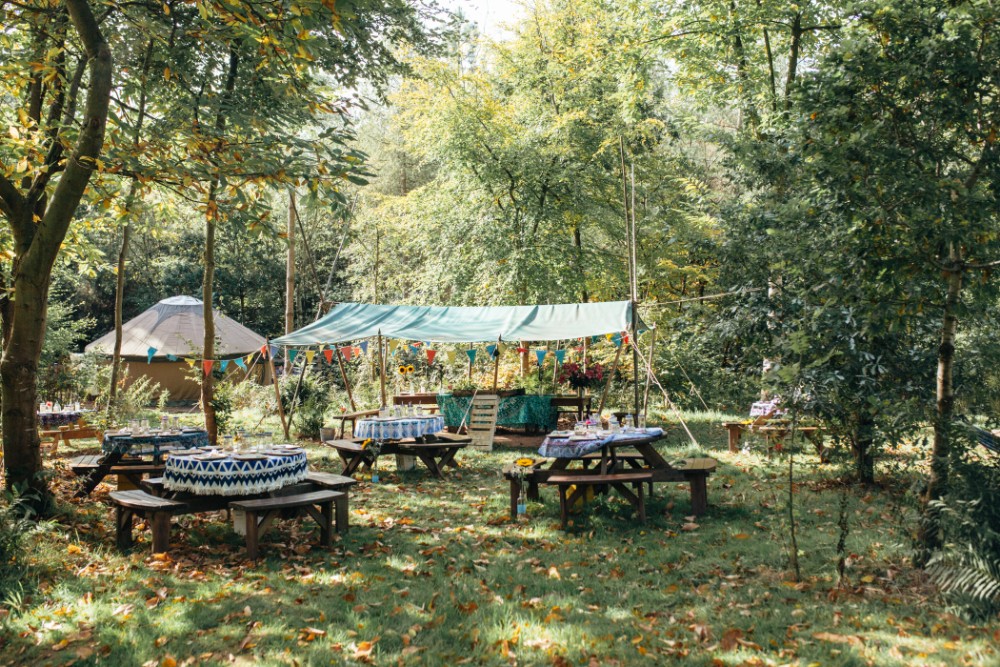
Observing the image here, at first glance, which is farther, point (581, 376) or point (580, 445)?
point (581, 376)

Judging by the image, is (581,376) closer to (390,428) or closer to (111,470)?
(390,428)

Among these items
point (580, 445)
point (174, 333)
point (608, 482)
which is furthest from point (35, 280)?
point (174, 333)

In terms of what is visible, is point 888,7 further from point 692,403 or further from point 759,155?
point 692,403

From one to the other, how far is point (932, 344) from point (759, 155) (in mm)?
2494

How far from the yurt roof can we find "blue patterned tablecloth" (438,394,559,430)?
955cm

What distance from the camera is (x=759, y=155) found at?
283 inches

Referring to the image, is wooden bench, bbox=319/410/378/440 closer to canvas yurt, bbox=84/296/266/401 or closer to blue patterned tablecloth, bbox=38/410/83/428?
blue patterned tablecloth, bbox=38/410/83/428

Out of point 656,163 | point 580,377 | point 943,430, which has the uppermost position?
point 656,163

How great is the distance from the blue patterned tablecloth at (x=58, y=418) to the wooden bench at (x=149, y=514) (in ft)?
24.2

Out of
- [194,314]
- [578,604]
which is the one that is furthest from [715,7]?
[194,314]

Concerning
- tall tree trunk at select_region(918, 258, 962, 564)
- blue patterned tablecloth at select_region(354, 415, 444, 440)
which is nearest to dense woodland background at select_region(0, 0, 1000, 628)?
tall tree trunk at select_region(918, 258, 962, 564)

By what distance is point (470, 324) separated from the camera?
11.7 metres

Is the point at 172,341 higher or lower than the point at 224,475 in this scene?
higher

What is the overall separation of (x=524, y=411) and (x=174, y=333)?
1230cm
